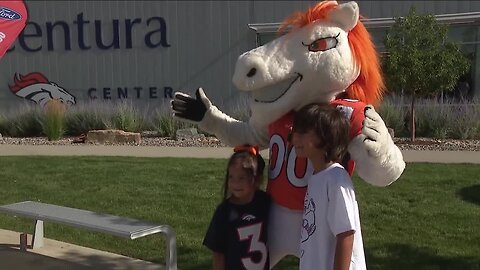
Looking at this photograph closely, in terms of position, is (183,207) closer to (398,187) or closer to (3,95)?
(398,187)

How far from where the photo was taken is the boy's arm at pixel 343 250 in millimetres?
2281

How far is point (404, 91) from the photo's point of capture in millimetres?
11516

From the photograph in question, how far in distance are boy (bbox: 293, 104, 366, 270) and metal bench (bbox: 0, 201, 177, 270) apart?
165cm

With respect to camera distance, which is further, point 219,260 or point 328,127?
point 219,260

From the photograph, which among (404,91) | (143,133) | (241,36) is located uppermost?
(241,36)

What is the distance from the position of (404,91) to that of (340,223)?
966cm

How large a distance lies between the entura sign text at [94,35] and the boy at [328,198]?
47.8 feet

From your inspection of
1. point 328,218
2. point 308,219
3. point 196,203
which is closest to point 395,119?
point 196,203

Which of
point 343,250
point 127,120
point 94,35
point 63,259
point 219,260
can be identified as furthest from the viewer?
point 94,35

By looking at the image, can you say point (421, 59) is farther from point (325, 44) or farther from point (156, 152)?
point (325, 44)

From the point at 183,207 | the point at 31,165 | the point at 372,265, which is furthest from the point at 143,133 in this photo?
the point at 372,265

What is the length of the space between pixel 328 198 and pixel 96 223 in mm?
2343

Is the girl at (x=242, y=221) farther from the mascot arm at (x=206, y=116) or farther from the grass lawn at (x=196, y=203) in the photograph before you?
the grass lawn at (x=196, y=203)

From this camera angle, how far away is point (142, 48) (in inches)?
661
